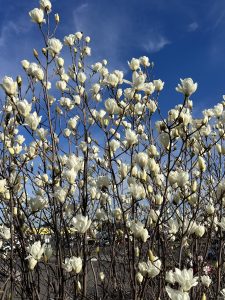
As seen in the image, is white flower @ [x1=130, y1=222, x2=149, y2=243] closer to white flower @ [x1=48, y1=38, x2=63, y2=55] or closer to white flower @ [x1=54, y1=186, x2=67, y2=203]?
white flower @ [x1=54, y1=186, x2=67, y2=203]

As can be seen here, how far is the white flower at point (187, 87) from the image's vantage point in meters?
2.31

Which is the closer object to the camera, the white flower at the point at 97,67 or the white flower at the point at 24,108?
the white flower at the point at 24,108

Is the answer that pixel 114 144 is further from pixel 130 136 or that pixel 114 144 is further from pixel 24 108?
pixel 24 108

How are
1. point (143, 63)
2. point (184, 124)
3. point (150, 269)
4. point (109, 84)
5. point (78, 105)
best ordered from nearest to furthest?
point (150, 269)
point (184, 124)
point (109, 84)
point (78, 105)
point (143, 63)

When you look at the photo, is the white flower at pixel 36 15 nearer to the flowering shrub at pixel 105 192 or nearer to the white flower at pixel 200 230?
the flowering shrub at pixel 105 192

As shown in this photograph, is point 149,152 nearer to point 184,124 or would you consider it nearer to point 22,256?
point 184,124

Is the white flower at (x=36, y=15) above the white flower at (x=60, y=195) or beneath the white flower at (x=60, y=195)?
above

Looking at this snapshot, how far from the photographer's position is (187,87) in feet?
7.62

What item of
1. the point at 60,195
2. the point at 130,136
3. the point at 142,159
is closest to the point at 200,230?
the point at 142,159

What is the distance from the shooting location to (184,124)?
2.45 meters

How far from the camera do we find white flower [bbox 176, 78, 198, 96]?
2.31 metres

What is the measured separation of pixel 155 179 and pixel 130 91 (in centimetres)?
69

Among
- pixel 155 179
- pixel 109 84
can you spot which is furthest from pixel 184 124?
pixel 109 84

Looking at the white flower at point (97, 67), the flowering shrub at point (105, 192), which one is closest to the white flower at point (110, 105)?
the flowering shrub at point (105, 192)
